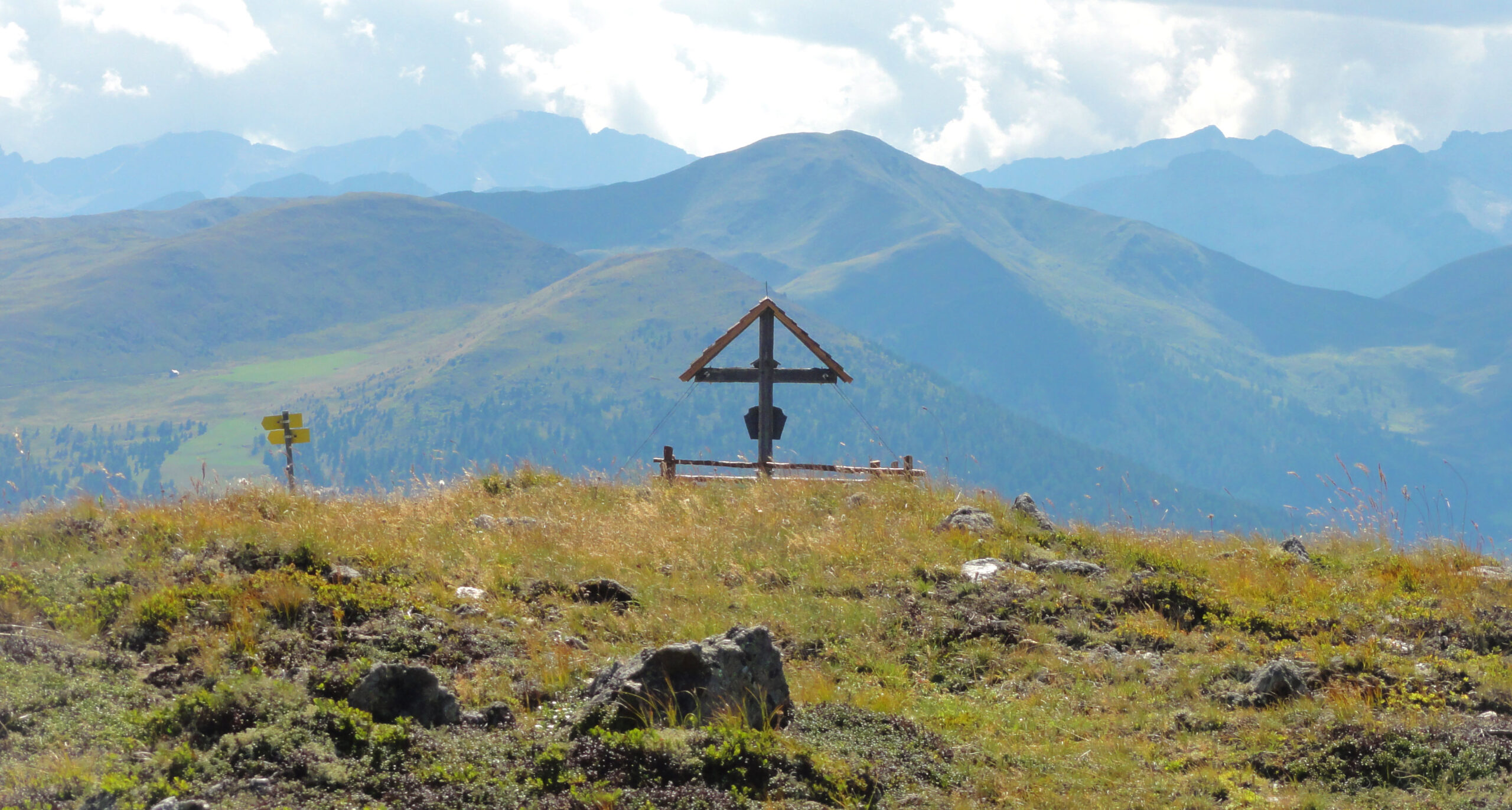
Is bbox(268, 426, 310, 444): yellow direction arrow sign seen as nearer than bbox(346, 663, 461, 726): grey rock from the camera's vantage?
No

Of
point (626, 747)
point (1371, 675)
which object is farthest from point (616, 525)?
point (1371, 675)

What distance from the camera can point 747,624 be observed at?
31.2ft

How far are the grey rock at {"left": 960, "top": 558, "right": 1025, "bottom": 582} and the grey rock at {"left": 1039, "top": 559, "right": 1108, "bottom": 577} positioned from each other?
1.05ft

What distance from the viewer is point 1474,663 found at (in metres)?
8.48

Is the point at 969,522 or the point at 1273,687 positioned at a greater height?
the point at 969,522

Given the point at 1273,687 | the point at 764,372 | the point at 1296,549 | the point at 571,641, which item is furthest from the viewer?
the point at 764,372

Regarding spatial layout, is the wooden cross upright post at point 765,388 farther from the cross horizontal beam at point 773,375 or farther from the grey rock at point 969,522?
the grey rock at point 969,522

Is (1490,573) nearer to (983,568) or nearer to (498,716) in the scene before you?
(983,568)

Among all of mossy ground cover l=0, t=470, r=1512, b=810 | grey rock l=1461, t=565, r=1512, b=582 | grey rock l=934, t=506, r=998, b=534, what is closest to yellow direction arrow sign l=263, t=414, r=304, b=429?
mossy ground cover l=0, t=470, r=1512, b=810

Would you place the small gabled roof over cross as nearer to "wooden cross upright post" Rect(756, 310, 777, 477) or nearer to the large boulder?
"wooden cross upright post" Rect(756, 310, 777, 477)

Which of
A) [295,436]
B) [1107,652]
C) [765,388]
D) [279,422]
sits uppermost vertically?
[765,388]

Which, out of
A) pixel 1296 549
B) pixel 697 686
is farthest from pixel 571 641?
pixel 1296 549

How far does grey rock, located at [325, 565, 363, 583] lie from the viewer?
9.57 m

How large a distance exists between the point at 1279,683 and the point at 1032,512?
583 centimetres
